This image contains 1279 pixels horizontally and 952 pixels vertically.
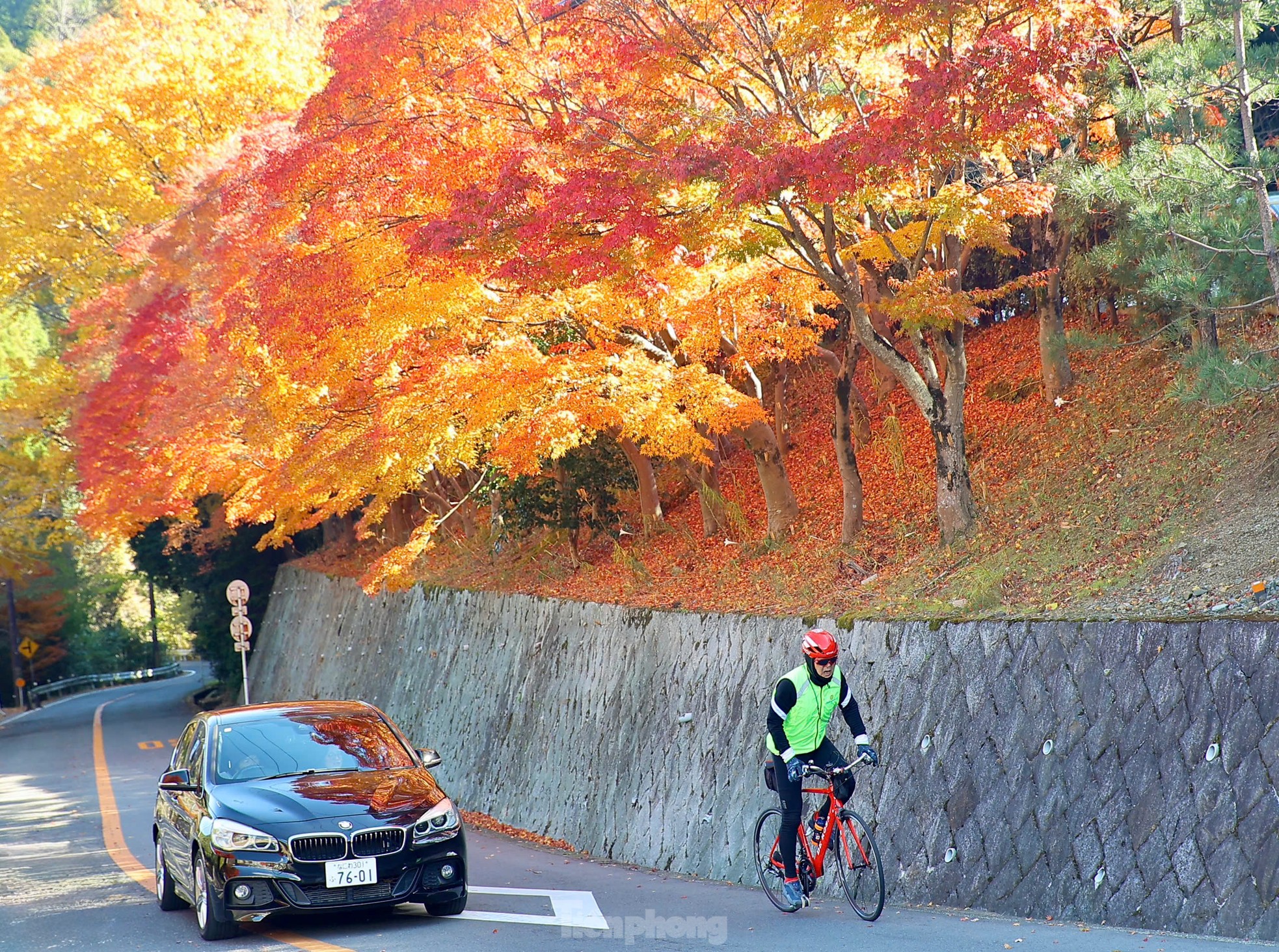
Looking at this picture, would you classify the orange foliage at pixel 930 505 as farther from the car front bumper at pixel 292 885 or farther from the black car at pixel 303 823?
the car front bumper at pixel 292 885

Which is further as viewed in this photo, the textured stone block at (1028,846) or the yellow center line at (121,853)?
the textured stone block at (1028,846)

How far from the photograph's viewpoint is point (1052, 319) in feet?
51.2

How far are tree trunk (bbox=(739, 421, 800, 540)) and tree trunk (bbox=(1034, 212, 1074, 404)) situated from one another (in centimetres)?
369

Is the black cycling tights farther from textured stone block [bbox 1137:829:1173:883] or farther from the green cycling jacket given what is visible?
textured stone block [bbox 1137:829:1173:883]

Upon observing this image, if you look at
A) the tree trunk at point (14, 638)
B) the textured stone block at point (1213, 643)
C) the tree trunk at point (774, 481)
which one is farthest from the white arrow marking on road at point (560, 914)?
the tree trunk at point (14, 638)

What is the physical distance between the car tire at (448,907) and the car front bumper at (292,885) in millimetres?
497

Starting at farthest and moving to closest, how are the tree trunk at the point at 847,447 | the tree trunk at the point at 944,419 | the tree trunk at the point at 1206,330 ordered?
1. the tree trunk at the point at 847,447
2. the tree trunk at the point at 944,419
3. the tree trunk at the point at 1206,330

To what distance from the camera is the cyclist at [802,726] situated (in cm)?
774

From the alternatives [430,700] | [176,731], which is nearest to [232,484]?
[430,700]

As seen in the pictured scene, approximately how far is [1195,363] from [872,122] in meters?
3.59

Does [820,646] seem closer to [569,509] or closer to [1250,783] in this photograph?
[1250,783]

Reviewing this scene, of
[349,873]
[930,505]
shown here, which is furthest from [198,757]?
[930,505]

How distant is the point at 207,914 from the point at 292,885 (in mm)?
723

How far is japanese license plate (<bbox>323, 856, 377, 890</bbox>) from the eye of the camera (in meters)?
8.02
